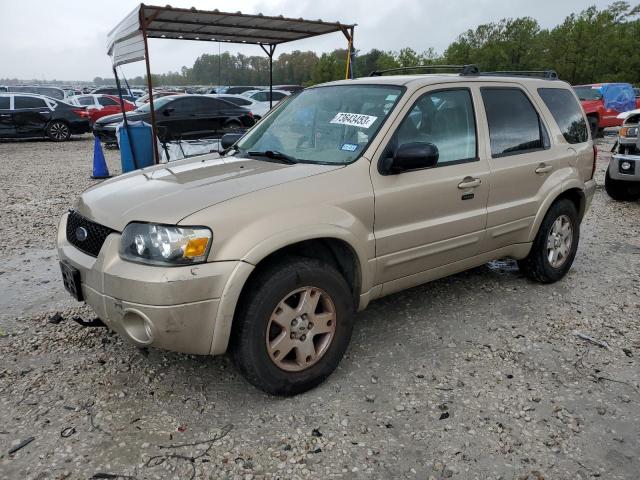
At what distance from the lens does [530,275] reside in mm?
4535

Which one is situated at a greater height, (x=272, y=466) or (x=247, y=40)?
(x=247, y=40)

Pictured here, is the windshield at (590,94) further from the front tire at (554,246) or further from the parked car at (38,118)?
the parked car at (38,118)

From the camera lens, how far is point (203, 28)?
314 inches

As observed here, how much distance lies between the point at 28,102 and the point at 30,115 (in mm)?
386

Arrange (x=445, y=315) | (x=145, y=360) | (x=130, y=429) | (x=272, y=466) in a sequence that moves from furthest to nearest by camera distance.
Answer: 1. (x=445, y=315)
2. (x=145, y=360)
3. (x=130, y=429)
4. (x=272, y=466)

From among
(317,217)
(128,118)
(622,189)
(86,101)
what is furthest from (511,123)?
(86,101)

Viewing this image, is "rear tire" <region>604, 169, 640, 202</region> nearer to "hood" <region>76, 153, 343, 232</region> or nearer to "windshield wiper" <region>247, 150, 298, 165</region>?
"windshield wiper" <region>247, 150, 298, 165</region>

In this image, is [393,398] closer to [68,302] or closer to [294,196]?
[294,196]

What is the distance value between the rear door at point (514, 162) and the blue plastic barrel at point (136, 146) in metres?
6.48

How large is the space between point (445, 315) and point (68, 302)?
2989 millimetres

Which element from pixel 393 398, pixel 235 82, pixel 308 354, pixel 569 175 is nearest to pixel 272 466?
pixel 308 354

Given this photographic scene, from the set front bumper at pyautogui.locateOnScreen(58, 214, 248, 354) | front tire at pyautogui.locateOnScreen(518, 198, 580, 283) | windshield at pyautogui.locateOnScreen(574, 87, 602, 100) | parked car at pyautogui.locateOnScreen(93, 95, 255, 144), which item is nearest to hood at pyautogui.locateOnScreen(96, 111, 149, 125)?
parked car at pyautogui.locateOnScreen(93, 95, 255, 144)

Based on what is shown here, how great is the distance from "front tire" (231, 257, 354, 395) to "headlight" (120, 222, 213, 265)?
0.35 m

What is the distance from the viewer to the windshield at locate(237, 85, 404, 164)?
10.6ft
